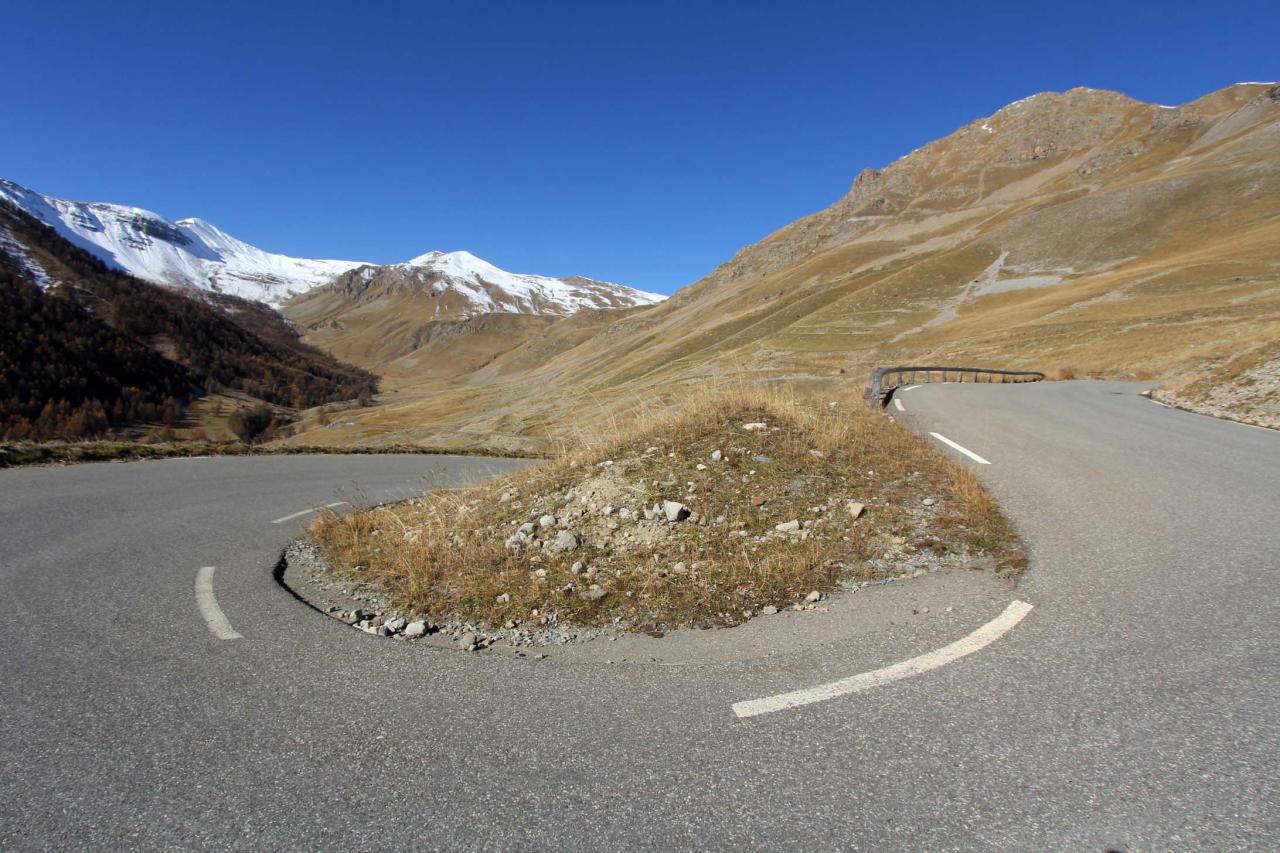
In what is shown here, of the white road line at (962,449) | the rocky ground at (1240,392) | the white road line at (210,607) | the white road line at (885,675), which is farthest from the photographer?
the rocky ground at (1240,392)

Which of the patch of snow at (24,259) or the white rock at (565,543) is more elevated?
the patch of snow at (24,259)

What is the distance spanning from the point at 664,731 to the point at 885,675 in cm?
136

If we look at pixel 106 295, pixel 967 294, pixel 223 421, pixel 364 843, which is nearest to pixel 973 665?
pixel 364 843

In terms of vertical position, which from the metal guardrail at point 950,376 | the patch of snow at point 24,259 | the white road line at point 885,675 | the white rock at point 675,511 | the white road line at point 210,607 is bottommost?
the white road line at point 885,675

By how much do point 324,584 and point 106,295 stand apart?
647 ft

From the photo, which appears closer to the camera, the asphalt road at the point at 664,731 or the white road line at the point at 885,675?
the asphalt road at the point at 664,731

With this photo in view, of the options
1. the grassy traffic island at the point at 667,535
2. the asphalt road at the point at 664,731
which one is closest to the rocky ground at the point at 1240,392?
the grassy traffic island at the point at 667,535

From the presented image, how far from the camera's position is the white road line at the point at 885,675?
3252 millimetres

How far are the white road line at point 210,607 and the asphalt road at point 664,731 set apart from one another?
9cm

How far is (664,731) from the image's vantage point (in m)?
3.10

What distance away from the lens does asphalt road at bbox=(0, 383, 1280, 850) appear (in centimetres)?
247

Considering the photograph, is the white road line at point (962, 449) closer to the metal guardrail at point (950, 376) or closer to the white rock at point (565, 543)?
the white rock at point (565, 543)

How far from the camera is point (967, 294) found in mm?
66000

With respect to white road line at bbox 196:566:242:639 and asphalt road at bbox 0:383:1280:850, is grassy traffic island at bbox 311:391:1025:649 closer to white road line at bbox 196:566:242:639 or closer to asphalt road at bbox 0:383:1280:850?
asphalt road at bbox 0:383:1280:850
